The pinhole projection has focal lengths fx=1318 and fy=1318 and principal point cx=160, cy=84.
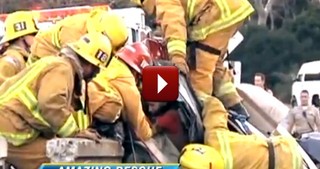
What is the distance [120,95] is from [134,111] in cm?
14

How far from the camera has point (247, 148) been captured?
819cm

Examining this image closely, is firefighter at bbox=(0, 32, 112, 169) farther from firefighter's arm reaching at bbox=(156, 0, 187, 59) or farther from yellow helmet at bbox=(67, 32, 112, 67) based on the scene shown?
firefighter's arm reaching at bbox=(156, 0, 187, 59)

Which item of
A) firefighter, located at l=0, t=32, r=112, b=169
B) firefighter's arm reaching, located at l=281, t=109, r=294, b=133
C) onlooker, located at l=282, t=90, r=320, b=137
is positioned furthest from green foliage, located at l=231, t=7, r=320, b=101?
firefighter, located at l=0, t=32, r=112, b=169

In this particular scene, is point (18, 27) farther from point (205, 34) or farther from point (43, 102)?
point (43, 102)

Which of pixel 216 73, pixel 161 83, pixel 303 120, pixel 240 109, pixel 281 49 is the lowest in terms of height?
pixel 281 49

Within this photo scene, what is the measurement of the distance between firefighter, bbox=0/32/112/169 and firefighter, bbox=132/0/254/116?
47.3 inches

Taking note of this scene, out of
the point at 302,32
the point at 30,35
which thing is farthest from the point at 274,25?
the point at 30,35

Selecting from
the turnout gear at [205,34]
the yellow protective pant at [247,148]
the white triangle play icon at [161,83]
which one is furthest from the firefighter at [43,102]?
the turnout gear at [205,34]

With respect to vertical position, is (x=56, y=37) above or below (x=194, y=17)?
below

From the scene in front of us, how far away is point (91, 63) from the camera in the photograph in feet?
26.7

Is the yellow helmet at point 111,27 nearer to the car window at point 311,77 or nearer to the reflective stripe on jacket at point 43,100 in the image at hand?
the reflective stripe on jacket at point 43,100

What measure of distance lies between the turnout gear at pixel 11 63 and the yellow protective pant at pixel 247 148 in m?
2.27

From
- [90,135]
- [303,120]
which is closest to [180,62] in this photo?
[90,135]
